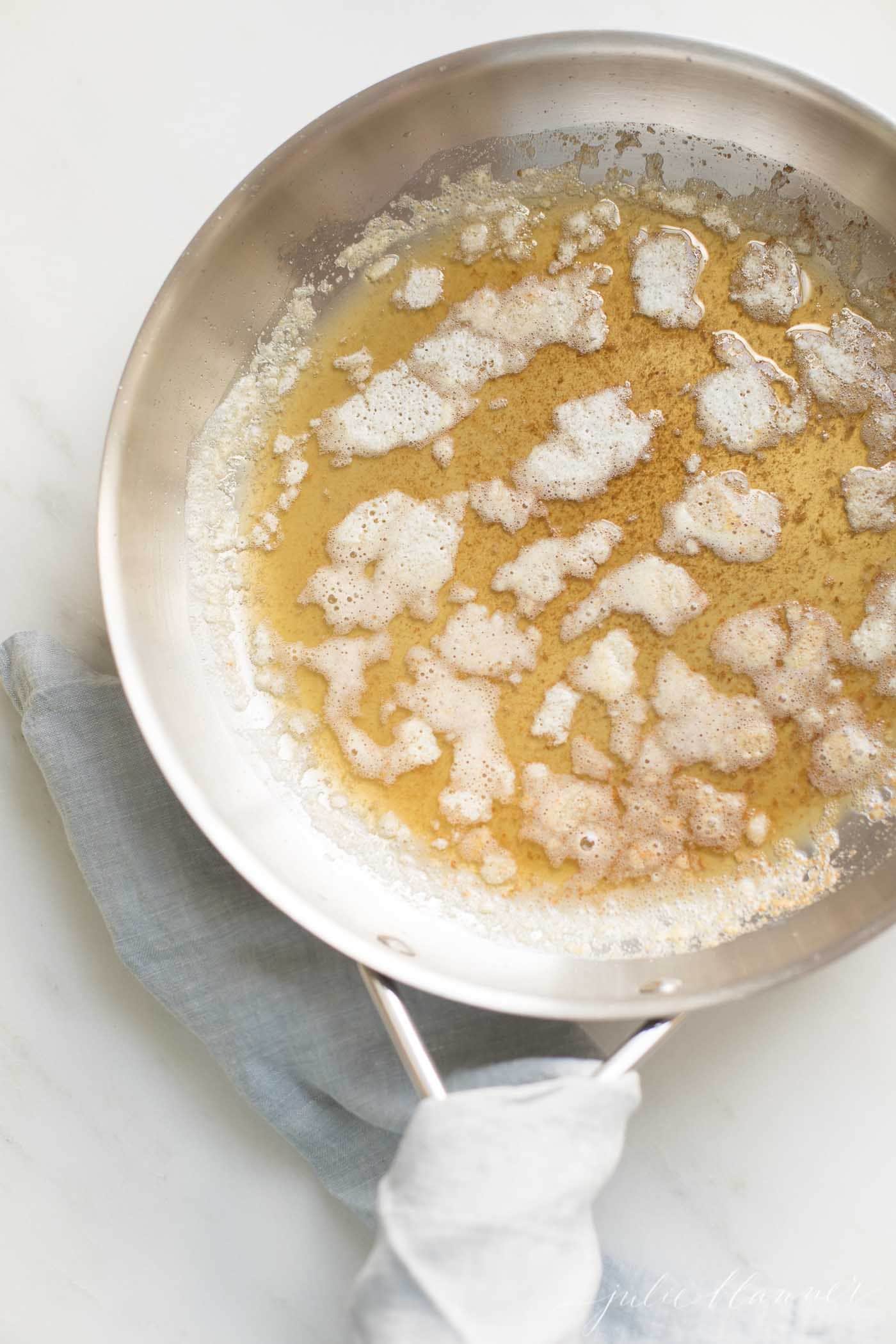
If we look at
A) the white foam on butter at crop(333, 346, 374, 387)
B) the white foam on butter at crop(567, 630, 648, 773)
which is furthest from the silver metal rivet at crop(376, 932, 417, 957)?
the white foam on butter at crop(333, 346, 374, 387)

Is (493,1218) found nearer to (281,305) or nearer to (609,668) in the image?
(609,668)

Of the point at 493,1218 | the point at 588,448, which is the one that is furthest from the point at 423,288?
the point at 493,1218

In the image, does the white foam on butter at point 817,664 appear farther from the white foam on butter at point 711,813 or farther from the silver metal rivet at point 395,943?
the silver metal rivet at point 395,943

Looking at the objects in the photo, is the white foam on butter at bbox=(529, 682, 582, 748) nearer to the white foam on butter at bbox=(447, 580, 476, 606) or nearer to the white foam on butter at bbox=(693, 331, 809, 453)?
the white foam on butter at bbox=(447, 580, 476, 606)

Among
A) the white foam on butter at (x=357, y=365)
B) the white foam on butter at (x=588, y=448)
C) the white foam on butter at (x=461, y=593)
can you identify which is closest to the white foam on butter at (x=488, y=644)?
the white foam on butter at (x=461, y=593)

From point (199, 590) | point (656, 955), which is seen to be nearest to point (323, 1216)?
point (656, 955)

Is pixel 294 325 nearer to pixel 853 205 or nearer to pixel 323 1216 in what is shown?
pixel 853 205
